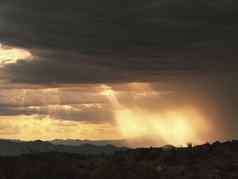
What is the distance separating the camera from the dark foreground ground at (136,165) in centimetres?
4334

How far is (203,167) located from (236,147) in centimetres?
1214

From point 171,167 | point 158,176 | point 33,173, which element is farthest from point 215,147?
point 33,173

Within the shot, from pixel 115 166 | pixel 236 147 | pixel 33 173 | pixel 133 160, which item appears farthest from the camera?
pixel 236 147

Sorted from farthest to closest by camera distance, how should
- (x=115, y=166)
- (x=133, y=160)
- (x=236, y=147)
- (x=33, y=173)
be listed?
(x=236, y=147)
(x=133, y=160)
(x=115, y=166)
(x=33, y=173)

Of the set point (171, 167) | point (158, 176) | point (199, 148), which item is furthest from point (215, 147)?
point (158, 176)

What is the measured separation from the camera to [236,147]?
59.5 metres

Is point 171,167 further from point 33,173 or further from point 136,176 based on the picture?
point 33,173

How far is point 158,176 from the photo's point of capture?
144 ft

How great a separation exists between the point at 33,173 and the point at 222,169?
702 inches

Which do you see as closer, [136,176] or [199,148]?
[136,176]

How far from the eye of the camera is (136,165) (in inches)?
1898

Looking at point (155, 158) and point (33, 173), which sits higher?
point (155, 158)

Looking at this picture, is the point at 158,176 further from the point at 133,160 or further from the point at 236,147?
the point at 236,147

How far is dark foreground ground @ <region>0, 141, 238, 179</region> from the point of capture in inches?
1706
